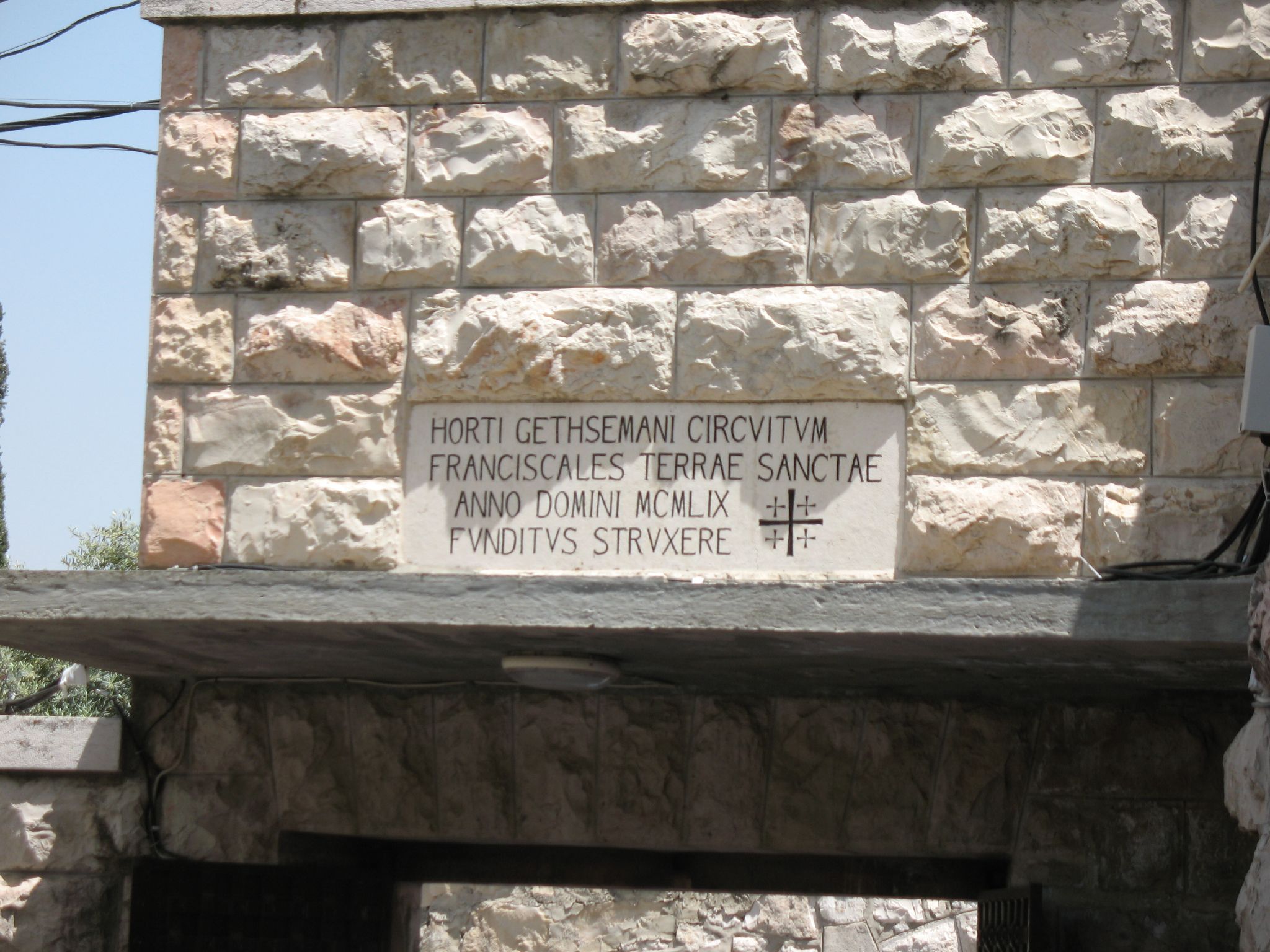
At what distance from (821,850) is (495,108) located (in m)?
2.78

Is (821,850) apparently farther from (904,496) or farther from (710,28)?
(710,28)

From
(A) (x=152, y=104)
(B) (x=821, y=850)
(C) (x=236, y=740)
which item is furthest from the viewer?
(A) (x=152, y=104)

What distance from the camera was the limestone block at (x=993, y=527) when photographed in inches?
184

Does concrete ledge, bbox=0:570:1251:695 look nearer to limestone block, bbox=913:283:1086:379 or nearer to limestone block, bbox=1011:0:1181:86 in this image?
limestone block, bbox=913:283:1086:379

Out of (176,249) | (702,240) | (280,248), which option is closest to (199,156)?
(176,249)

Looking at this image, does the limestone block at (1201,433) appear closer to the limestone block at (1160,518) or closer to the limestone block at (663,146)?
the limestone block at (1160,518)

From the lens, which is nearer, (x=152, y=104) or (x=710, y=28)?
(x=710, y=28)

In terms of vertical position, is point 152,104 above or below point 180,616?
above

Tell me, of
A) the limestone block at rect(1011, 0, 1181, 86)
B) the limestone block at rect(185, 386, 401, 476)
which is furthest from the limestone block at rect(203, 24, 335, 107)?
the limestone block at rect(1011, 0, 1181, 86)

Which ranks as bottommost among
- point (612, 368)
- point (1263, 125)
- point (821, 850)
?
point (821, 850)

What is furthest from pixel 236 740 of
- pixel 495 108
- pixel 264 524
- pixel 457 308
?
pixel 495 108

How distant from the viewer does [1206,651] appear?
410 cm

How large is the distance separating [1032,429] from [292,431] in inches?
91.7

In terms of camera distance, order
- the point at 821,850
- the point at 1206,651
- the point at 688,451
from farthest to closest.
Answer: the point at 821,850 < the point at 688,451 < the point at 1206,651
